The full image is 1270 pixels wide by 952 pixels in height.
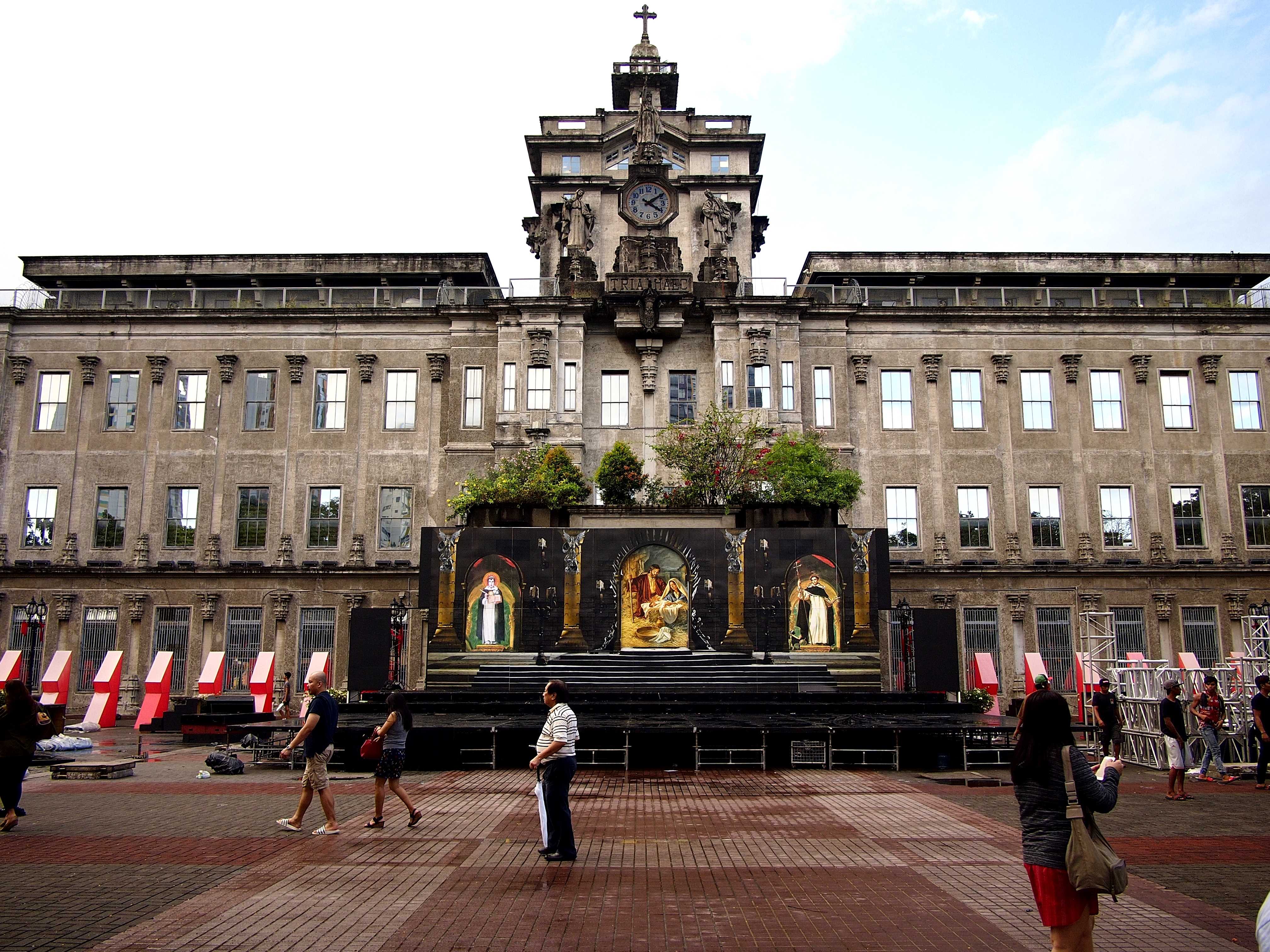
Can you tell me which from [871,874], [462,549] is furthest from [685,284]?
[871,874]

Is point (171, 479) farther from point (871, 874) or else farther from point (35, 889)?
point (871, 874)

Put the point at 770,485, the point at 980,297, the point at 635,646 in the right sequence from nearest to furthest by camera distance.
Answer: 1. the point at 635,646
2. the point at 770,485
3. the point at 980,297

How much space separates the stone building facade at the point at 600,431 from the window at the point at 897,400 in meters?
0.11

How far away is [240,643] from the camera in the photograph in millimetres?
41094

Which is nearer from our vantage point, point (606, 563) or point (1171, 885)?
point (1171, 885)

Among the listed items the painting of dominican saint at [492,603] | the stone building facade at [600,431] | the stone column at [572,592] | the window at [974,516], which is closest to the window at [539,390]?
the stone building facade at [600,431]

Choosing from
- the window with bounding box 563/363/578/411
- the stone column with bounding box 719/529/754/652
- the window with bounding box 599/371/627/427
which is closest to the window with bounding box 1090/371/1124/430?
the window with bounding box 599/371/627/427

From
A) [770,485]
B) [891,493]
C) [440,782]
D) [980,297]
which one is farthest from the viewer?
[980,297]

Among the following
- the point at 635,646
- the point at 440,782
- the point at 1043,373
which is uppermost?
the point at 1043,373

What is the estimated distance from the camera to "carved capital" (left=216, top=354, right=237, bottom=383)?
144 ft

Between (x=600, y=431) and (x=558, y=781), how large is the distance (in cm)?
3250

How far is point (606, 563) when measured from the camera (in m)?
30.8

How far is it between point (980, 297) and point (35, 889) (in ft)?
147

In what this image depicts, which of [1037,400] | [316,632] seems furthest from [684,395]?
[316,632]
